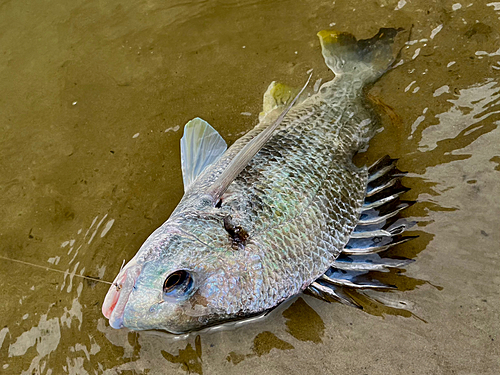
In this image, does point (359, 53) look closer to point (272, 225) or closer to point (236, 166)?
point (236, 166)

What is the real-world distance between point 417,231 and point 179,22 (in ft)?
10.1

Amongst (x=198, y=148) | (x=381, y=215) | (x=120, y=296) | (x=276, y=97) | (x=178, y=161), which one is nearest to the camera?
(x=120, y=296)

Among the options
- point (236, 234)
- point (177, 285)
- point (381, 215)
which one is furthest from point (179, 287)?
point (381, 215)

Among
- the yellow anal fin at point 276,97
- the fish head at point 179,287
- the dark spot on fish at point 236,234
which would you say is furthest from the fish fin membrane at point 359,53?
the fish head at point 179,287

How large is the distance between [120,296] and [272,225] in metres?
0.97

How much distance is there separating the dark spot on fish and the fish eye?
13.5 inches

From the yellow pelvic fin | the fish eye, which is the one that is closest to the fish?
the fish eye

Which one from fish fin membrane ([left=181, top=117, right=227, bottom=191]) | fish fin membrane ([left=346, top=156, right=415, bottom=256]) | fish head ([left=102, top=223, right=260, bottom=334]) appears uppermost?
fish fin membrane ([left=181, top=117, right=227, bottom=191])

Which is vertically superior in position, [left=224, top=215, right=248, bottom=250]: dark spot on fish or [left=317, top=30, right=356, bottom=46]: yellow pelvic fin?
[left=317, top=30, right=356, bottom=46]: yellow pelvic fin

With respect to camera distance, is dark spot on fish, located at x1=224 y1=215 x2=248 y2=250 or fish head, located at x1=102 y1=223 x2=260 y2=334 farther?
dark spot on fish, located at x1=224 y1=215 x2=248 y2=250

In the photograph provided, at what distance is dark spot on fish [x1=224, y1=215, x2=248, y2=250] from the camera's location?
228cm

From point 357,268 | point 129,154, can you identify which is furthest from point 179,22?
point 357,268

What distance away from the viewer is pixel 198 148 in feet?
10.1

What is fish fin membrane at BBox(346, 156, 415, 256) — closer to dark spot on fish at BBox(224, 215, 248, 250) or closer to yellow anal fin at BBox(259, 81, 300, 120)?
dark spot on fish at BBox(224, 215, 248, 250)
